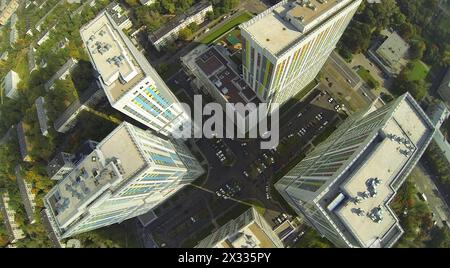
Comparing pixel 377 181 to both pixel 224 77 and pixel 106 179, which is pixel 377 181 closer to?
pixel 106 179

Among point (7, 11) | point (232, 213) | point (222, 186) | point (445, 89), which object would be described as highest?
point (7, 11)

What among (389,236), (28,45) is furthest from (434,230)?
(28,45)

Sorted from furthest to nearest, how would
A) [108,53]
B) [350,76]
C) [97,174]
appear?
[350,76], [108,53], [97,174]

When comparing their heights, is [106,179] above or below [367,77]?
above

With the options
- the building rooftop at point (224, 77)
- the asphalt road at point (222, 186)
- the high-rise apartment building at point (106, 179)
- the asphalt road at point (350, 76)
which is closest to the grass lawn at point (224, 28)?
the building rooftop at point (224, 77)

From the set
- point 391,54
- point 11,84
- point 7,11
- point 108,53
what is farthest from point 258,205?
point 7,11

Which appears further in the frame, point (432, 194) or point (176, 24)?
point (176, 24)

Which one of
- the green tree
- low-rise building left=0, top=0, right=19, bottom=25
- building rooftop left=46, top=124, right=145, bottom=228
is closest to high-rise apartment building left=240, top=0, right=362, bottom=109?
building rooftop left=46, top=124, right=145, bottom=228

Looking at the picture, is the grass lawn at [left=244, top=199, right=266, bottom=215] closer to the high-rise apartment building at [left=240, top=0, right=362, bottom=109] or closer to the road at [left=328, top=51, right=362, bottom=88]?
the high-rise apartment building at [left=240, top=0, right=362, bottom=109]

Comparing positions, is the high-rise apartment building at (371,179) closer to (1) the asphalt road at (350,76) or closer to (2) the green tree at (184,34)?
(1) the asphalt road at (350,76)
